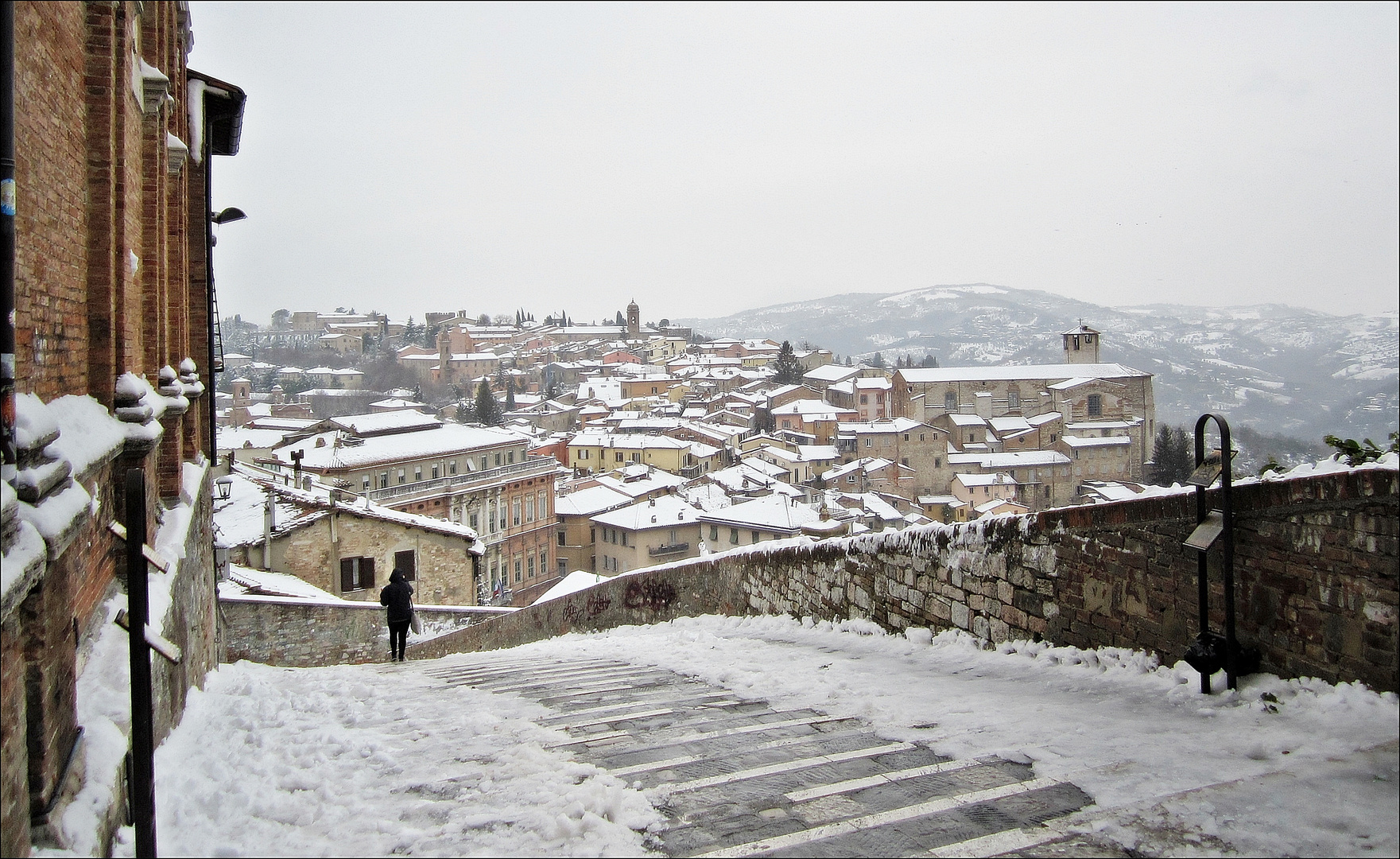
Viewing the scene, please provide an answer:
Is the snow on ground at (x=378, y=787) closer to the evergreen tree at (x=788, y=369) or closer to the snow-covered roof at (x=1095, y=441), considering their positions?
the snow-covered roof at (x=1095, y=441)

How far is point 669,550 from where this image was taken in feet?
152

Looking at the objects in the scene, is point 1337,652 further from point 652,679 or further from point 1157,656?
point 652,679


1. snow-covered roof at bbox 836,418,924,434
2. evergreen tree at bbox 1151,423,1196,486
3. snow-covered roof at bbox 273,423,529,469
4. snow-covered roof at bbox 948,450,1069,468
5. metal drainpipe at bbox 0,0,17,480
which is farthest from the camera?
snow-covered roof at bbox 836,418,924,434

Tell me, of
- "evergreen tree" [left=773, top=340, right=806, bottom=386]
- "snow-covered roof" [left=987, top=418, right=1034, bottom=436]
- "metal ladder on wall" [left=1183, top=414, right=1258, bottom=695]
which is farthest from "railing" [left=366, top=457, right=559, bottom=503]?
"evergreen tree" [left=773, top=340, right=806, bottom=386]

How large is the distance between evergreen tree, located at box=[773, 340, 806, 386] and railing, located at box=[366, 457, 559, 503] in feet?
168

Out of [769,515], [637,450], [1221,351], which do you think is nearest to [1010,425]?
[637,450]

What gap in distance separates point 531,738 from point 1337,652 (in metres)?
3.92

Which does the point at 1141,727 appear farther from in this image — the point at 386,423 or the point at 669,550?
the point at 386,423

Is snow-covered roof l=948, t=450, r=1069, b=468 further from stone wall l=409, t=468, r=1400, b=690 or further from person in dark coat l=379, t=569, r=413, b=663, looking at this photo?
person in dark coat l=379, t=569, r=413, b=663

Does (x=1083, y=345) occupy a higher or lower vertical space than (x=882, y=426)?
→ higher

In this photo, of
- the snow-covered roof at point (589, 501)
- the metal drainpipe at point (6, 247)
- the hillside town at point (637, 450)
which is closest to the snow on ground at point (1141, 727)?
the hillside town at point (637, 450)

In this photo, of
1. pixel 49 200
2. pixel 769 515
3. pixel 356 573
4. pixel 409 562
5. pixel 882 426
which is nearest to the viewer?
pixel 49 200

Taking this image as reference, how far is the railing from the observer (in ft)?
127

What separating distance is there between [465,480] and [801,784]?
40.4m
